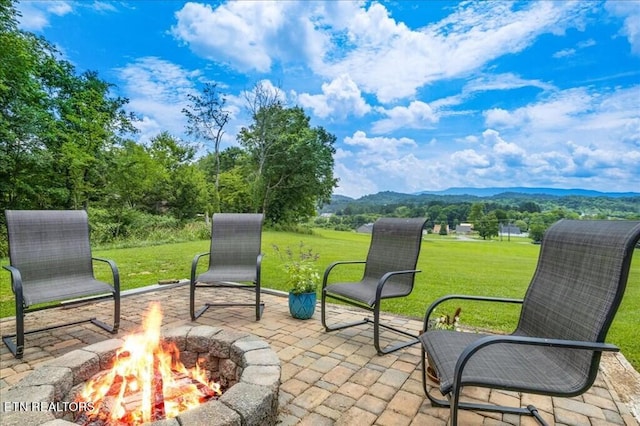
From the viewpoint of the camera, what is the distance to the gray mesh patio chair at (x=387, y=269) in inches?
110

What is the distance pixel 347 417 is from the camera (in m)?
1.78

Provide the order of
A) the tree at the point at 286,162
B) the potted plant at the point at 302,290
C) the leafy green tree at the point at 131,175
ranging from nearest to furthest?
the potted plant at the point at 302,290 < the leafy green tree at the point at 131,175 < the tree at the point at 286,162

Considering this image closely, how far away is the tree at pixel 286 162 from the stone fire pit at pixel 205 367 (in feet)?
54.0

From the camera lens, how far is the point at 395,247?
3148mm

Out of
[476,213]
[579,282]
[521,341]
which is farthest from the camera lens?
[476,213]

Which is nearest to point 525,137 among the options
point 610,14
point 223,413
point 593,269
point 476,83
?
point 476,83

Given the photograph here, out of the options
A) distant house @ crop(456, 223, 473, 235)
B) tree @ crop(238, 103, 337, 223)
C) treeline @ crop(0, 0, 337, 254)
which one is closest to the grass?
treeline @ crop(0, 0, 337, 254)

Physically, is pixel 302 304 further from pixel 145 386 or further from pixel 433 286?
pixel 433 286

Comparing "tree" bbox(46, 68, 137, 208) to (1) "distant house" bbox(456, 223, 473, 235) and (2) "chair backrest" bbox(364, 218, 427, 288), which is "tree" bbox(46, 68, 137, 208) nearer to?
(2) "chair backrest" bbox(364, 218, 427, 288)

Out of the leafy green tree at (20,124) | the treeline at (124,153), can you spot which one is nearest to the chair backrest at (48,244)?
the treeline at (124,153)

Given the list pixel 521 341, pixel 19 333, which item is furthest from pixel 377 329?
pixel 19 333

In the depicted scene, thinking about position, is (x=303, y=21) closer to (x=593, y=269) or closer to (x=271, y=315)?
(x=271, y=315)

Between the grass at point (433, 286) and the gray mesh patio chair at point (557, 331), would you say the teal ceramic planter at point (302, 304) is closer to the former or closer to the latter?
the grass at point (433, 286)

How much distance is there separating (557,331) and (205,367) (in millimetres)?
2080
